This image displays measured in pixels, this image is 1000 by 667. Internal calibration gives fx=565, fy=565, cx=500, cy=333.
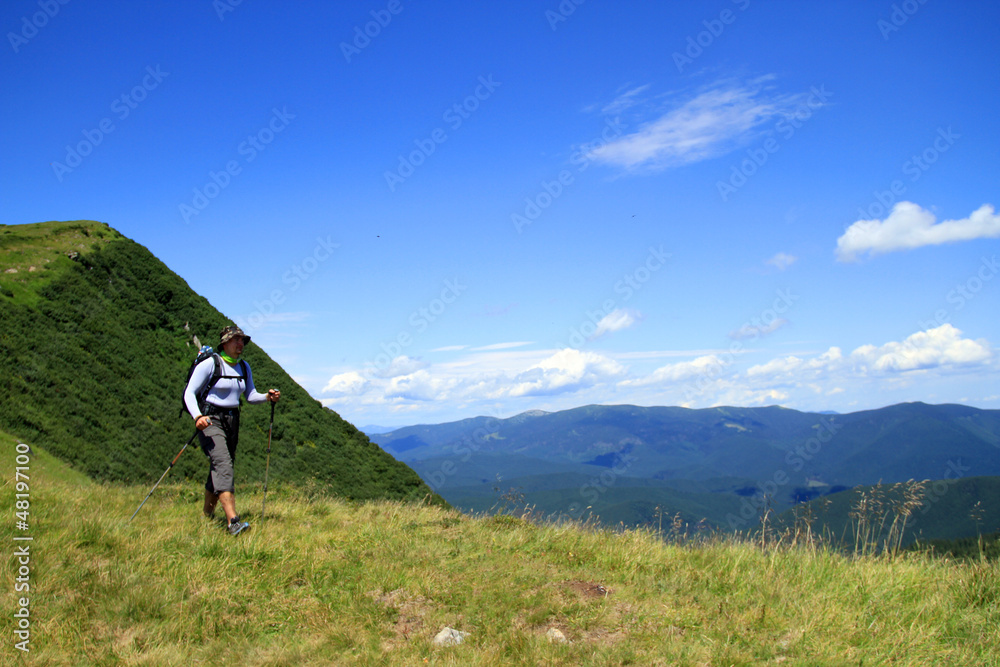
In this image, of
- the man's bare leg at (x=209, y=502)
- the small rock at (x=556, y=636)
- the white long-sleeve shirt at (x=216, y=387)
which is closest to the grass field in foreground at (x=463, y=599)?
the small rock at (x=556, y=636)

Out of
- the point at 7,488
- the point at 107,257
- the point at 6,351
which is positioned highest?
the point at 107,257

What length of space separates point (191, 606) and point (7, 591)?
4.82 feet

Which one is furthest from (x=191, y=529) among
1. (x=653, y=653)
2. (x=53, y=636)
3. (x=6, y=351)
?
(x=6, y=351)

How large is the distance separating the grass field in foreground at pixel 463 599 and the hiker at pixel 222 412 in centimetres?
35

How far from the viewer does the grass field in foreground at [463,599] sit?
4391 mm

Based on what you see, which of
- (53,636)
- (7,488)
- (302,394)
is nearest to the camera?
(53,636)

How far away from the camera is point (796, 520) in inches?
342

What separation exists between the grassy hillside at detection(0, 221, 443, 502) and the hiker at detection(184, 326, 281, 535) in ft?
38.8

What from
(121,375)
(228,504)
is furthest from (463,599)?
(121,375)

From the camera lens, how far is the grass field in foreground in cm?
439

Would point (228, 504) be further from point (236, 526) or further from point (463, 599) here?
point (463, 599)

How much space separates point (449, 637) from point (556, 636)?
2.92 ft

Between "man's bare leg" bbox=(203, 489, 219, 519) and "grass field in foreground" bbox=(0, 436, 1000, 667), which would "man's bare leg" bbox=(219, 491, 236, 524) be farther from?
"man's bare leg" bbox=(203, 489, 219, 519)

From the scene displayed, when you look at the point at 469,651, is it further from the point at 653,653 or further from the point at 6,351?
the point at 6,351
